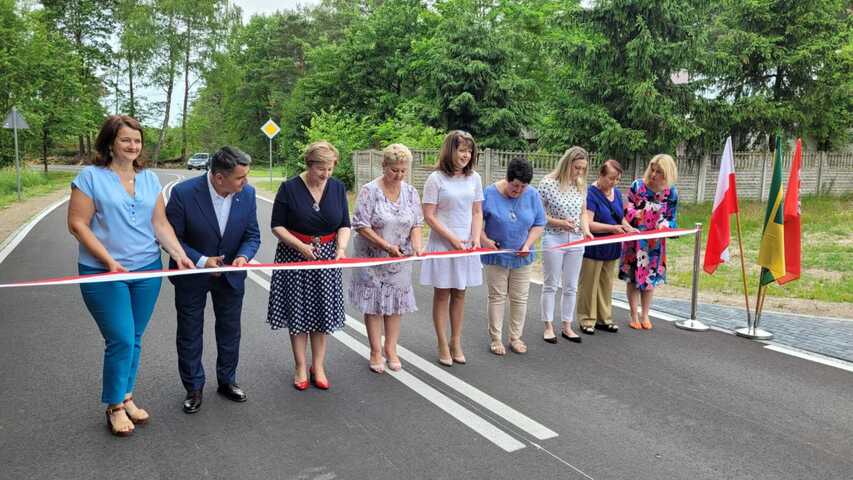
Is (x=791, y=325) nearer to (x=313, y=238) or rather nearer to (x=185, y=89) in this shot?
(x=313, y=238)

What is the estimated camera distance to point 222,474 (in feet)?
11.7

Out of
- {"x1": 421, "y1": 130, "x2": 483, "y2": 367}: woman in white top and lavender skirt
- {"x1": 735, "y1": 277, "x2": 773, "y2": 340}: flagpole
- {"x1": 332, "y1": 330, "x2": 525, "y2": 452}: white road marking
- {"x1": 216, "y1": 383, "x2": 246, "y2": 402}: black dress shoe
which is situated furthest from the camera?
{"x1": 735, "y1": 277, "x2": 773, "y2": 340}: flagpole

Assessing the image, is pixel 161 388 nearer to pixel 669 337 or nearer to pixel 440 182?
pixel 440 182

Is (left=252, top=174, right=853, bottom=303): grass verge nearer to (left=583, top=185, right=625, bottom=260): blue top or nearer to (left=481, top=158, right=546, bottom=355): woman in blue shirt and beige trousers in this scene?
(left=583, top=185, right=625, bottom=260): blue top

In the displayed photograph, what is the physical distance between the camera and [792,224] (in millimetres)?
6449

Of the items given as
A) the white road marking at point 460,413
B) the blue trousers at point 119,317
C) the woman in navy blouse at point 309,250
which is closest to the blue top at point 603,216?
the white road marking at point 460,413

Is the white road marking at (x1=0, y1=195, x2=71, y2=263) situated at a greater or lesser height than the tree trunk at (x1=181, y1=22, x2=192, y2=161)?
lesser

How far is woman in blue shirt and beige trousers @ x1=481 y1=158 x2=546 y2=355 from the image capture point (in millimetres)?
5727

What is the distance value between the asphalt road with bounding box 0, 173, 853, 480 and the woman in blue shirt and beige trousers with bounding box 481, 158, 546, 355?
17.2 inches

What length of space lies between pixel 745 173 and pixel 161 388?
19.4m

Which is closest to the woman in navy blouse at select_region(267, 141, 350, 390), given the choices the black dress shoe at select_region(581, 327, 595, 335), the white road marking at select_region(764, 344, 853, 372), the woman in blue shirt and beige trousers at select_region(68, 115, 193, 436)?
the woman in blue shirt and beige trousers at select_region(68, 115, 193, 436)

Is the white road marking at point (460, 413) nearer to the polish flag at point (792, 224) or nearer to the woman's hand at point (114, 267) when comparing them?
the woman's hand at point (114, 267)

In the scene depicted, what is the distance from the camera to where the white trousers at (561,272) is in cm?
624

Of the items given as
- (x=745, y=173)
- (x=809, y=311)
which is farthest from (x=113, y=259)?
(x=745, y=173)
